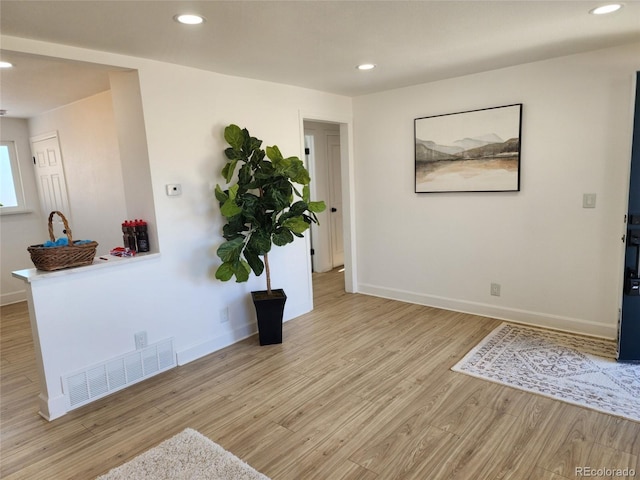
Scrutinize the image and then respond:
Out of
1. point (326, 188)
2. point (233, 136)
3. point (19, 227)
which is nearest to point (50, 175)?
point (19, 227)

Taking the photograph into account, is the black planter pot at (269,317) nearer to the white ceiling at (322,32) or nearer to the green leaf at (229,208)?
the green leaf at (229,208)

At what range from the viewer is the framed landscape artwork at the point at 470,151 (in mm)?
3500

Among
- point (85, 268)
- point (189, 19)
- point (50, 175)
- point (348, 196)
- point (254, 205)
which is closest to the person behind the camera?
point (189, 19)

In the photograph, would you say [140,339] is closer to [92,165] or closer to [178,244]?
[178,244]

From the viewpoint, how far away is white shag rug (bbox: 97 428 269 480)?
193 cm

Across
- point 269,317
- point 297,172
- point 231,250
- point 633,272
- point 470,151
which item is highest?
point 470,151

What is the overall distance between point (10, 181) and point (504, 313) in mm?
6169

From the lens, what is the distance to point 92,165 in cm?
430

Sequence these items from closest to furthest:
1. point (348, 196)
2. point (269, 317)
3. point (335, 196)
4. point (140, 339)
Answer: point (140, 339) < point (269, 317) < point (348, 196) < point (335, 196)

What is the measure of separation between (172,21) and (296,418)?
2395mm

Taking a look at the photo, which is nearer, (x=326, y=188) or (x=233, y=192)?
(x=233, y=192)

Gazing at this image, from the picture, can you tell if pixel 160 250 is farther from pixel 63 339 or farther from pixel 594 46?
Answer: pixel 594 46

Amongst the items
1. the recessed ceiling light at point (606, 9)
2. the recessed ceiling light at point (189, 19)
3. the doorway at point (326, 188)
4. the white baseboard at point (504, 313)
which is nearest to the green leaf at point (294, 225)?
the recessed ceiling light at point (189, 19)

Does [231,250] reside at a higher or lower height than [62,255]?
lower
